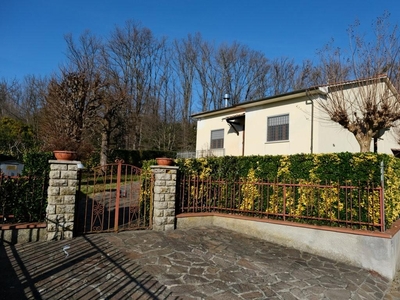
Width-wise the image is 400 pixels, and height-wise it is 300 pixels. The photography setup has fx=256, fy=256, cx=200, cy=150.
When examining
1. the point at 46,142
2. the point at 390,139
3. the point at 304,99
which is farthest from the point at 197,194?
the point at 390,139

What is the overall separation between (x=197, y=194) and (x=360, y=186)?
400 cm

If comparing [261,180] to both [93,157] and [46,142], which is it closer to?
[46,142]

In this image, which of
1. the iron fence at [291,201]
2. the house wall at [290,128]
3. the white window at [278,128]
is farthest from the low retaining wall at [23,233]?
the white window at [278,128]

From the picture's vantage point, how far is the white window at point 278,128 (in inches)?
540

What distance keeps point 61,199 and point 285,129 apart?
1147 centimetres

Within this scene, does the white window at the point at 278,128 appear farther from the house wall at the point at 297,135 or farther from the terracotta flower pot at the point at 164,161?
the terracotta flower pot at the point at 164,161

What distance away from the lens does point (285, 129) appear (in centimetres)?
1376

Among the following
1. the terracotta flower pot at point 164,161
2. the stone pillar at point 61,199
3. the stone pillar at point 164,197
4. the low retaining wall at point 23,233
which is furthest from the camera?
the terracotta flower pot at point 164,161

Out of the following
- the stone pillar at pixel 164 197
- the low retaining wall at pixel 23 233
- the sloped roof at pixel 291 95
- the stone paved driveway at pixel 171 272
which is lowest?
the stone paved driveway at pixel 171 272

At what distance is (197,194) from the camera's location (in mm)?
7352

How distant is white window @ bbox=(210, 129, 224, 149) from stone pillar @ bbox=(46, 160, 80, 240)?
43.9ft

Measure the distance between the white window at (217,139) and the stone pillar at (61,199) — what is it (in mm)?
13366

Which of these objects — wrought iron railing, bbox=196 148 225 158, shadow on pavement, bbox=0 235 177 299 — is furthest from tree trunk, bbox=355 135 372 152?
wrought iron railing, bbox=196 148 225 158

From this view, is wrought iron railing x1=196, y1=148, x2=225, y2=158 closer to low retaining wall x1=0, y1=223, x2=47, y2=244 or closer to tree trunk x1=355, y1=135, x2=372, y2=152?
tree trunk x1=355, y1=135, x2=372, y2=152
